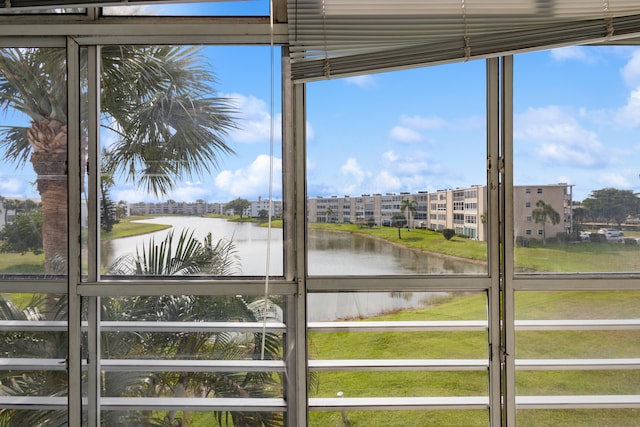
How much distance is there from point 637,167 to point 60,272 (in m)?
2.53

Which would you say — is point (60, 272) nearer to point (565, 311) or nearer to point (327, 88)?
point (327, 88)

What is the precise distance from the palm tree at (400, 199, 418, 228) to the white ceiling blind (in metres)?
0.55

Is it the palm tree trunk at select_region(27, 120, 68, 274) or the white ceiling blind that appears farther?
the palm tree trunk at select_region(27, 120, 68, 274)

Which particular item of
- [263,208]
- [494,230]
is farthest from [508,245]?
[263,208]

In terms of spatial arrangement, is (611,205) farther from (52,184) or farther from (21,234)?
(21,234)

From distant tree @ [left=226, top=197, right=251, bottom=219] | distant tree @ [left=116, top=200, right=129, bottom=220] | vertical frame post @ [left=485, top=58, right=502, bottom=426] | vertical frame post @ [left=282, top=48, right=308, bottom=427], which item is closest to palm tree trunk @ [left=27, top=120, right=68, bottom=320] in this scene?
distant tree @ [left=116, top=200, right=129, bottom=220]

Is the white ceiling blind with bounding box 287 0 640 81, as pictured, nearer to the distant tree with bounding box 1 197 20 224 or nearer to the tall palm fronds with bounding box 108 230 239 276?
the tall palm fronds with bounding box 108 230 239 276

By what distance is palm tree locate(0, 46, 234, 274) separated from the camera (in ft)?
6.09

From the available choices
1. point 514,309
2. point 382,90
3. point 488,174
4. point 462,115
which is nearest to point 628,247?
point 514,309

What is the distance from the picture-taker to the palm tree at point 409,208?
188 cm

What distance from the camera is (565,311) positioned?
1.87 metres

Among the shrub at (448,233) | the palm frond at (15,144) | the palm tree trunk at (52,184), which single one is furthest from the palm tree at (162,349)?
the shrub at (448,233)

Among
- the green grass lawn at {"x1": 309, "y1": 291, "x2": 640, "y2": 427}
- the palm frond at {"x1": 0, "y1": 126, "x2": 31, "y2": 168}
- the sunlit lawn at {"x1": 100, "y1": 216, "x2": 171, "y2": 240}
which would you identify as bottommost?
the green grass lawn at {"x1": 309, "y1": 291, "x2": 640, "y2": 427}

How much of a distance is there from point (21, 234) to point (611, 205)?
2.55 metres
